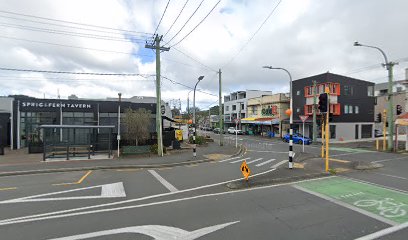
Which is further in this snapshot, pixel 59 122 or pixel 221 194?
pixel 59 122

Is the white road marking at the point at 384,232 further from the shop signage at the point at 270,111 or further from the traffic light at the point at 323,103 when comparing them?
the shop signage at the point at 270,111

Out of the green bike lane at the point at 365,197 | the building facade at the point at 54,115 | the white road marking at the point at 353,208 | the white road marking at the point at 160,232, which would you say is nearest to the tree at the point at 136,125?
the building facade at the point at 54,115

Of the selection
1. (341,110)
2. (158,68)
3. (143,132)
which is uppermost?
(158,68)

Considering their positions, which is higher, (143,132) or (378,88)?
(378,88)

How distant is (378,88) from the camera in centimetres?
7662

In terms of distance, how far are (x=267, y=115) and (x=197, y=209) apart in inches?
1997

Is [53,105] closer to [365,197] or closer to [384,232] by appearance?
[365,197]

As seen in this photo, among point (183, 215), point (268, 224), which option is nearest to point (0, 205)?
point (183, 215)

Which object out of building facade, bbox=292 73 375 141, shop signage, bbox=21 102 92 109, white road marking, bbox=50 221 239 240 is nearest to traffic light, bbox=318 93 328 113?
white road marking, bbox=50 221 239 240

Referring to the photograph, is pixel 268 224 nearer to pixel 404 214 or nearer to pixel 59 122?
pixel 404 214

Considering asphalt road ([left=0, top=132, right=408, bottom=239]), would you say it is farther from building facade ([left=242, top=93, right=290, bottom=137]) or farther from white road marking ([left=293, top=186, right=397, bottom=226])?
building facade ([left=242, top=93, right=290, bottom=137])

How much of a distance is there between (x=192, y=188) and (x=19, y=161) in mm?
14693

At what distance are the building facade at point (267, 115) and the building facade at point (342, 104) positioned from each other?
4.99m

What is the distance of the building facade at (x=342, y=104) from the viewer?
4028cm
